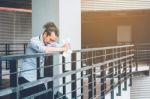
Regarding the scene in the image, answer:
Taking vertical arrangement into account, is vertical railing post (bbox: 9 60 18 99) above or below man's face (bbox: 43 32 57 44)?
below

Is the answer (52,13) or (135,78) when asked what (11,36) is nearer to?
(135,78)

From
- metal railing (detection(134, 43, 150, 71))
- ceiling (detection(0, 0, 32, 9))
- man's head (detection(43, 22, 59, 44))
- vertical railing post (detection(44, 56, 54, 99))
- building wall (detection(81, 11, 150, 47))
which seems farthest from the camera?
building wall (detection(81, 11, 150, 47))

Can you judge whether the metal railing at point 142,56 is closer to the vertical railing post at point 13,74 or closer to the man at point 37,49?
the man at point 37,49

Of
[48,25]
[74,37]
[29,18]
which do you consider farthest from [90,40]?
[48,25]

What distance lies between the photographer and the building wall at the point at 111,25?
25.2 meters

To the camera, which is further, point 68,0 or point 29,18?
point 29,18

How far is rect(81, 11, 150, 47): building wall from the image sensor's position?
82.6ft

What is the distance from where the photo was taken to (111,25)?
26.2 metres

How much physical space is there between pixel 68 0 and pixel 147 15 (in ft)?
54.8

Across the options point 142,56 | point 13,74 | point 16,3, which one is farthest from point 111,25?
point 13,74

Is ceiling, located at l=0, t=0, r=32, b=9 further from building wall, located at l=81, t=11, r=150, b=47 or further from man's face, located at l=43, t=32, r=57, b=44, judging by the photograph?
man's face, located at l=43, t=32, r=57, b=44

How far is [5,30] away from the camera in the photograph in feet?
53.5

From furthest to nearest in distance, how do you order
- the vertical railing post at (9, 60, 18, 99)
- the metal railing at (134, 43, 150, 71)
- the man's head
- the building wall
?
the building wall, the metal railing at (134, 43, 150, 71), the man's head, the vertical railing post at (9, 60, 18, 99)

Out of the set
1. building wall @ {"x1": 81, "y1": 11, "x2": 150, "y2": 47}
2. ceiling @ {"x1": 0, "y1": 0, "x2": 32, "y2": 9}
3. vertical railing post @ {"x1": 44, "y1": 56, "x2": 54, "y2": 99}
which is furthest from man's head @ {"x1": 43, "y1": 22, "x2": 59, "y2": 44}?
building wall @ {"x1": 81, "y1": 11, "x2": 150, "y2": 47}
